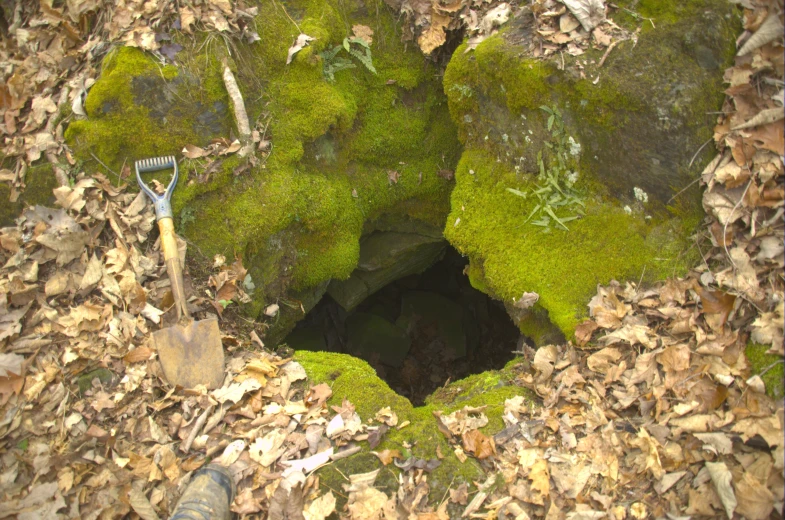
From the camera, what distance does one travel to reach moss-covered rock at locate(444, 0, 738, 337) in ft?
11.2

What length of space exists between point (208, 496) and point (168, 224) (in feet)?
6.99

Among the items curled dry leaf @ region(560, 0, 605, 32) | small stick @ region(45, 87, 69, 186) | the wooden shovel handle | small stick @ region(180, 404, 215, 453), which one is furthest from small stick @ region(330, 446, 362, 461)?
curled dry leaf @ region(560, 0, 605, 32)

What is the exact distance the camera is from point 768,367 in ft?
9.61

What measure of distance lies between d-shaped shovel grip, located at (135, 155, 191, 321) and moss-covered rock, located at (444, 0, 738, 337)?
93.7 inches

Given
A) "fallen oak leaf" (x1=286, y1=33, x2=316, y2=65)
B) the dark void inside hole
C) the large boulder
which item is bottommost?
the dark void inside hole

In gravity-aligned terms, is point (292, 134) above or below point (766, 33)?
below

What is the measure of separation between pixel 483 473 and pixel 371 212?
9.53 ft

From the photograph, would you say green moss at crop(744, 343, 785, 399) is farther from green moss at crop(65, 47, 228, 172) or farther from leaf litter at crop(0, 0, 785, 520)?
green moss at crop(65, 47, 228, 172)

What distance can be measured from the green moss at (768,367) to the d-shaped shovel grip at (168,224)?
3.93 m

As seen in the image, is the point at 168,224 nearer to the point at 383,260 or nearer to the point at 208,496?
the point at 208,496

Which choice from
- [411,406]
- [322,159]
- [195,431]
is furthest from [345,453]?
[322,159]

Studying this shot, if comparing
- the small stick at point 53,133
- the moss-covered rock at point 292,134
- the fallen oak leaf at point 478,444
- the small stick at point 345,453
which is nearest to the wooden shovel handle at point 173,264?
the moss-covered rock at point 292,134

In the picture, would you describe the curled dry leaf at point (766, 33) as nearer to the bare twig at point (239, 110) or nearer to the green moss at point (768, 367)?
the green moss at point (768, 367)

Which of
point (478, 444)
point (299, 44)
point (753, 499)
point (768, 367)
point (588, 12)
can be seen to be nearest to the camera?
point (753, 499)
